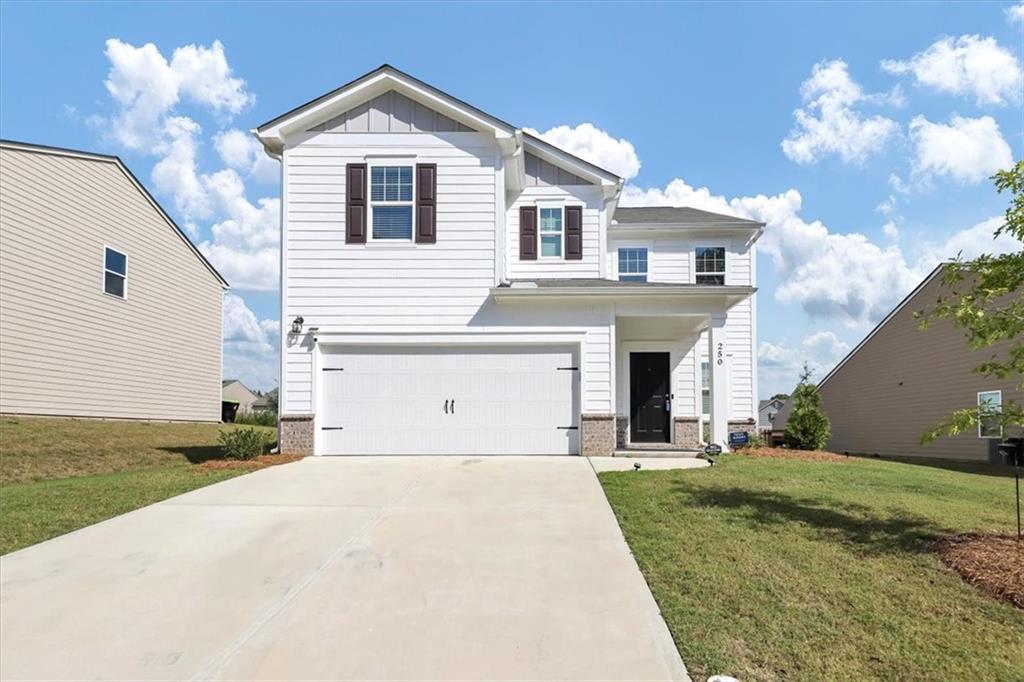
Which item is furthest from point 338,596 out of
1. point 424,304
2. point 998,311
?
point 424,304

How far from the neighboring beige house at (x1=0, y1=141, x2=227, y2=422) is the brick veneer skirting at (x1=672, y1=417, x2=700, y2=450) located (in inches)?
594

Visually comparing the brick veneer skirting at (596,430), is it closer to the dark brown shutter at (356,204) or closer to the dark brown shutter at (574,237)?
the dark brown shutter at (574,237)

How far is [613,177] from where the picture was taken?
1478 centimetres

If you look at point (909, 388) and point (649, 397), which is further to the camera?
point (909, 388)

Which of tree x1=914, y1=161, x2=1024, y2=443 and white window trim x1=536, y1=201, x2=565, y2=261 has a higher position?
white window trim x1=536, y1=201, x2=565, y2=261

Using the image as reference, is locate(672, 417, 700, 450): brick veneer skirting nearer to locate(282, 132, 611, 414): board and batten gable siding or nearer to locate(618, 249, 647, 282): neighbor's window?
locate(618, 249, 647, 282): neighbor's window

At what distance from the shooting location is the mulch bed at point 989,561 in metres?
4.88

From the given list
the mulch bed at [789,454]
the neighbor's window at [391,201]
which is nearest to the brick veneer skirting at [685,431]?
the mulch bed at [789,454]

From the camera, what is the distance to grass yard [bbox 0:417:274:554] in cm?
765

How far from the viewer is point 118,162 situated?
734 inches

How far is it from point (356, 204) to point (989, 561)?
11.4 m

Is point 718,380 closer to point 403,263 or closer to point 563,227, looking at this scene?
point 563,227

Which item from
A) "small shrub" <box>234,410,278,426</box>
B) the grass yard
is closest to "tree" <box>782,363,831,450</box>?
the grass yard

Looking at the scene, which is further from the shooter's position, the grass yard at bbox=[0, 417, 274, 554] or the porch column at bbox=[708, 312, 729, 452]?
the porch column at bbox=[708, 312, 729, 452]
